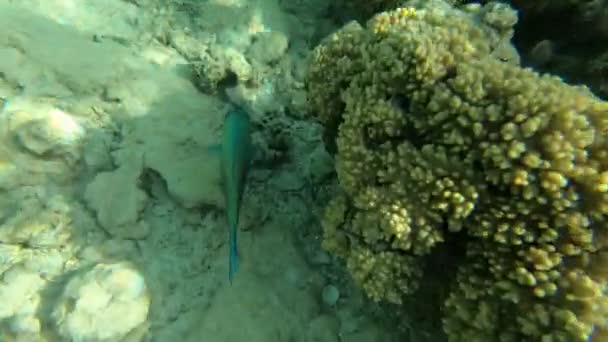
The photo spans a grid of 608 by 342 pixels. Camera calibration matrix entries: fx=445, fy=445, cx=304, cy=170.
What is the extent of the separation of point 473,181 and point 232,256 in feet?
5.53

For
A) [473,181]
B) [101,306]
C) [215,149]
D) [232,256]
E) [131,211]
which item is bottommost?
[101,306]

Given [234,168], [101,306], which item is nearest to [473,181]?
[234,168]

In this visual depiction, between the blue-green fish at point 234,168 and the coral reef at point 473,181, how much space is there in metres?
0.71

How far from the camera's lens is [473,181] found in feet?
7.41

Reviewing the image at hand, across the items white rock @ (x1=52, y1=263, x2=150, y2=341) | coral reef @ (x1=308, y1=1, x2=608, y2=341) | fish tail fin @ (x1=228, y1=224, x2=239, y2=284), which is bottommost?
white rock @ (x1=52, y1=263, x2=150, y2=341)

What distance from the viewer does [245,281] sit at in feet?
10.8

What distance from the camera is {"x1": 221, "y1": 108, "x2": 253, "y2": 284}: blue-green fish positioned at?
10.1 feet

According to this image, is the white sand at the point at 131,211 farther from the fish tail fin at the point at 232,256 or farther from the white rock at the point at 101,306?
the fish tail fin at the point at 232,256

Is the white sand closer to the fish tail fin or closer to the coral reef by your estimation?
the fish tail fin

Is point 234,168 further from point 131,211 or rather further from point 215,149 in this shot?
point 131,211

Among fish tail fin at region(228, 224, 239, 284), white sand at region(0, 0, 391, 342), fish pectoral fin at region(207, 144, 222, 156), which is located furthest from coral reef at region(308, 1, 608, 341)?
fish pectoral fin at region(207, 144, 222, 156)

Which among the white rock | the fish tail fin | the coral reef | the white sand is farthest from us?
the fish tail fin

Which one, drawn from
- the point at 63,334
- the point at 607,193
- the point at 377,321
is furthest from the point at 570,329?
the point at 63,334

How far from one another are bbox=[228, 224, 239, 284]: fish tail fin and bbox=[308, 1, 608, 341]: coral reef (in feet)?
2.26
